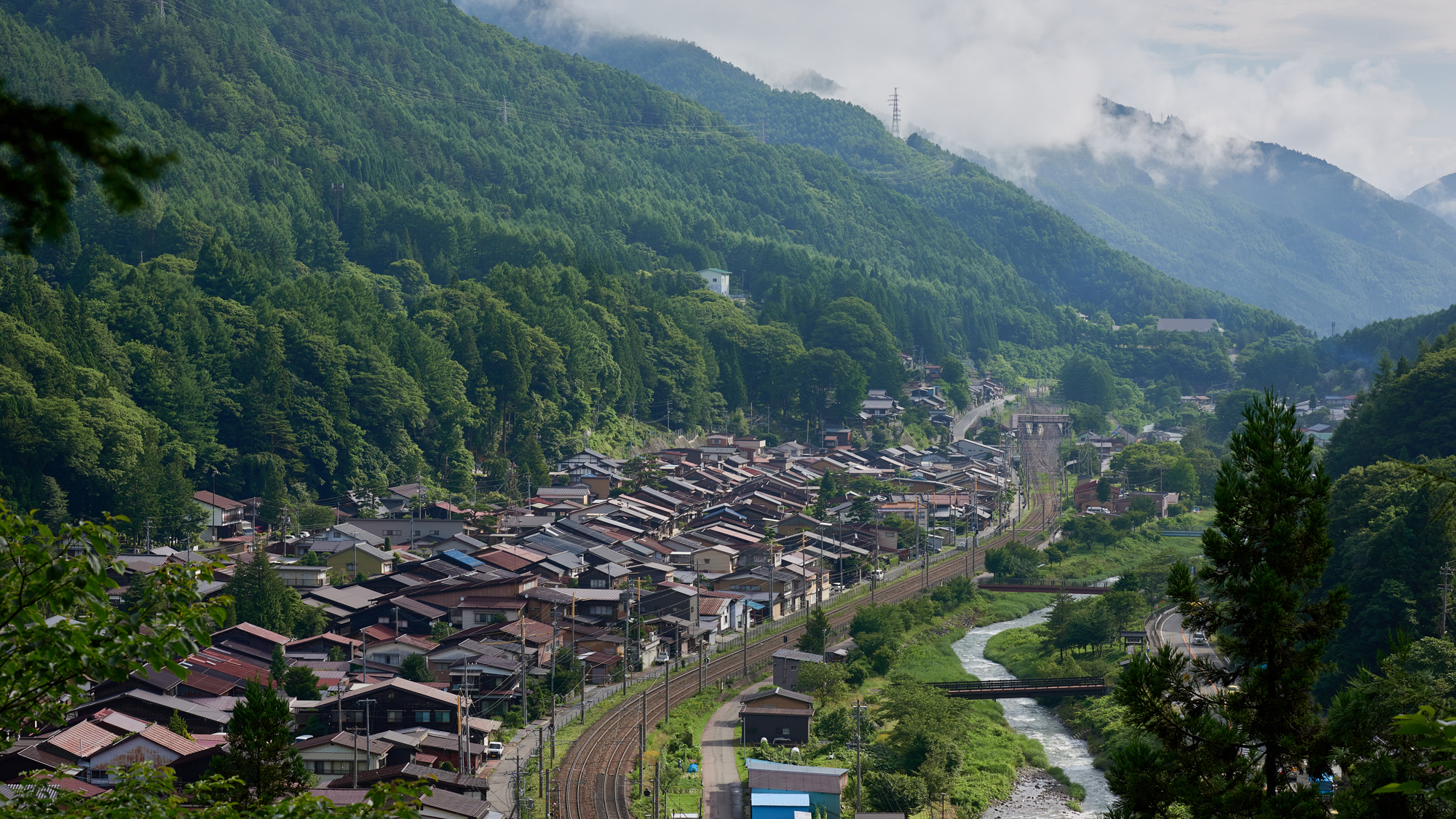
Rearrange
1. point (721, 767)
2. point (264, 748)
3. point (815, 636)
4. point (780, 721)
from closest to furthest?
1. point (264, 748)
2. point (721, 767)
3. point (780, 721)
4. point (815, 636)

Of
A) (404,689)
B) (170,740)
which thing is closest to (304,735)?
(404,689)

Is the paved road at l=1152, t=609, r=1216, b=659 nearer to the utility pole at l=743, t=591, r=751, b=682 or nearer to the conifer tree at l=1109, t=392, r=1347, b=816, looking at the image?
the utility pole at l=743, t=591, r=751, b=682

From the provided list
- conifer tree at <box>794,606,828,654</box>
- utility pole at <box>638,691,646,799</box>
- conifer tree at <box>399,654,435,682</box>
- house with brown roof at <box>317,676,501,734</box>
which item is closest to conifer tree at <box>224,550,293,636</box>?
conifer tree at <box>399,654,435,682</box>

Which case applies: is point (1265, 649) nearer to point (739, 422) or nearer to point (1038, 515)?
point (1038, 515)

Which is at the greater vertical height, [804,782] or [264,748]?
[264,748]

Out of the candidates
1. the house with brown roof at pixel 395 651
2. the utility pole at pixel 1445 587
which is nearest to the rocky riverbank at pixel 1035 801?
the utility pole at pixel 1445 587

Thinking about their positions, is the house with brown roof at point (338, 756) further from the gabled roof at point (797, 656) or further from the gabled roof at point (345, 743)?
the gabled roof at point (797, 656)

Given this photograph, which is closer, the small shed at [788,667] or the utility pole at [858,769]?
the utility pole at [858,769]

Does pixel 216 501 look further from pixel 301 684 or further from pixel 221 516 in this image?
pixel 301 684
